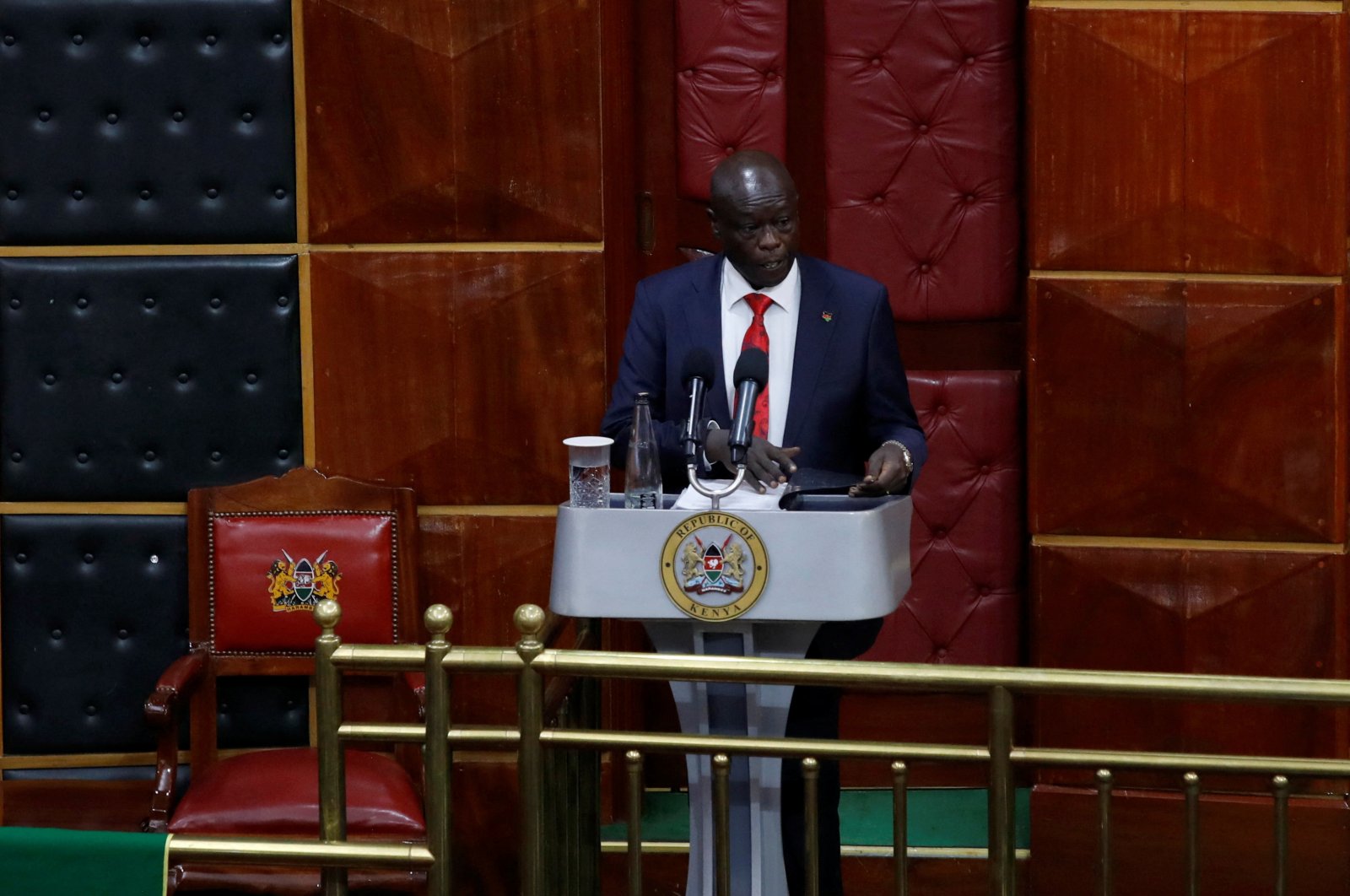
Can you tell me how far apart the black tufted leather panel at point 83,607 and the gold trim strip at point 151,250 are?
0.67 meters

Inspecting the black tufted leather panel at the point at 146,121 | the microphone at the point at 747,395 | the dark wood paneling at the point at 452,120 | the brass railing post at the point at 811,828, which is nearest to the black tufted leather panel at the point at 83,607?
the black tufted leather panel at the point at 146,121

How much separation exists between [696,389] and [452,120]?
157 centimetres

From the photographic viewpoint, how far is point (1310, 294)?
381cm

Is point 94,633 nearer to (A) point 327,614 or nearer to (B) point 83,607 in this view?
(B) point 83,607

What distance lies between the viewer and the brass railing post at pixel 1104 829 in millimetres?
2367

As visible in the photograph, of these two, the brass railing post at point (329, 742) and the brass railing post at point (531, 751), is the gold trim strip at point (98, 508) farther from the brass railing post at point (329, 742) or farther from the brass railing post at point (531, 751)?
the brass railing post at point (531, 751)

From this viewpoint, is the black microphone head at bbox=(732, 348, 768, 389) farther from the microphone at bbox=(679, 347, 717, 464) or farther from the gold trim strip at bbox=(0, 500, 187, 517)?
the gold trim strip at bbox=(0, 500, 187, 517)

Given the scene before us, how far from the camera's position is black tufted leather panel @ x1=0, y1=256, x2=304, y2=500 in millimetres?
3984

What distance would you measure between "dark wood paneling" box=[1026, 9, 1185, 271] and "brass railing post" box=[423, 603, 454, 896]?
212 centimetres

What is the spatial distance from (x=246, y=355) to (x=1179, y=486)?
2.36 meters

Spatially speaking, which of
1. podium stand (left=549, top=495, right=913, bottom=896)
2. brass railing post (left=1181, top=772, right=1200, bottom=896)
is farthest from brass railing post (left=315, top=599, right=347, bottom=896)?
brass railing post (left=1181, top=772, right=1200, bottom=896)

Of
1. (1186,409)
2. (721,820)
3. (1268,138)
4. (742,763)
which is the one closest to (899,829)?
(721,820)

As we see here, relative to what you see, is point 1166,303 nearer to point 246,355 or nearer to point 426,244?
point 426,244

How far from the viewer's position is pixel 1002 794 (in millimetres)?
2357
